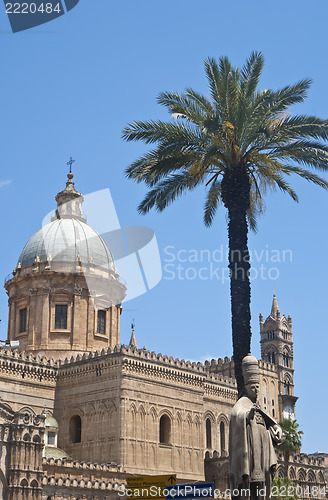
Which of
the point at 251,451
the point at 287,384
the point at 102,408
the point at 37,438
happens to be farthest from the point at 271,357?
the point at 251,451

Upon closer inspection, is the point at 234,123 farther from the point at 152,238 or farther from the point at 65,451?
the point at 65,451

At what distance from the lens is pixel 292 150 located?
19969 mm

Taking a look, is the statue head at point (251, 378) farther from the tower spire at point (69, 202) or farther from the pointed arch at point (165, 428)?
the tower spire at point (69, 202)

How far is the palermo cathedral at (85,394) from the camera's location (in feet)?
114

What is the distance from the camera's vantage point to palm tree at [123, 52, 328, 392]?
18953 mm

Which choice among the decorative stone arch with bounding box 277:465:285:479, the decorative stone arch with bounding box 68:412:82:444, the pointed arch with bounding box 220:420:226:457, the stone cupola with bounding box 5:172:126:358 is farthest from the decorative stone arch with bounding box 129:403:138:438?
the decorative stone arch with bounding box 277:465:285:479

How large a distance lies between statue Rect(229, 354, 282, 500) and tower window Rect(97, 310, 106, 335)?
131 ft

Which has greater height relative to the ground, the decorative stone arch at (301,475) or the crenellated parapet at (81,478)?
the decorative stone arch at (301,475)

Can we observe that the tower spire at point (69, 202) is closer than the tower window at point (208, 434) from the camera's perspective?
No

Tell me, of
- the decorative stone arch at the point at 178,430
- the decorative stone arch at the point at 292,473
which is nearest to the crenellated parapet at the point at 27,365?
the decorative stone arch at the point at 178,430

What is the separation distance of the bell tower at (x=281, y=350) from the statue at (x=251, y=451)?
53.8 metres

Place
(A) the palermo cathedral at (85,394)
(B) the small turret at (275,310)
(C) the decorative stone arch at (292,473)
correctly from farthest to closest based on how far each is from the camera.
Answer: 1. (B) the small turret at (275,310)
2. (C) the decorative stone arch at (292,473)
3. (A) the palermo cathedral at (85,394)

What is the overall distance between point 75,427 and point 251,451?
35301mm

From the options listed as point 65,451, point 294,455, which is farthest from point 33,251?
point 294,455
